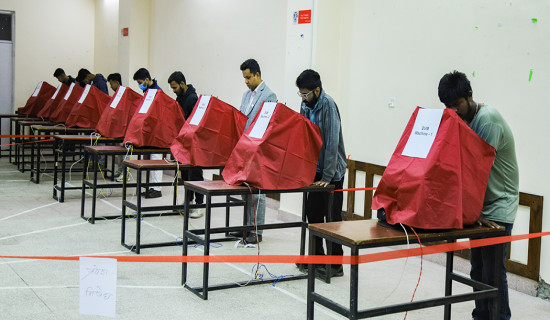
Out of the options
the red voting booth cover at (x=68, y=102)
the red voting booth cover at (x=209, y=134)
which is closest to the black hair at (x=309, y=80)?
the red voting booth cover at (x=209, y=134)

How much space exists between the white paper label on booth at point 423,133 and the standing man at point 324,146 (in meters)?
1.33

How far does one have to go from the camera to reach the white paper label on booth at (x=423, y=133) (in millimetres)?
2732

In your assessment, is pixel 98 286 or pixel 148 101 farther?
pixel 148 101

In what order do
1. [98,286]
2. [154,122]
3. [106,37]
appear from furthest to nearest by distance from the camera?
1. [106,37]
2. [154,122]
3. [98,286]

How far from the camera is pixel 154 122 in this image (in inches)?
220

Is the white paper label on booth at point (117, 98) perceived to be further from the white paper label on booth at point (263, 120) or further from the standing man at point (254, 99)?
the white paper label on booth at point (263, 120)

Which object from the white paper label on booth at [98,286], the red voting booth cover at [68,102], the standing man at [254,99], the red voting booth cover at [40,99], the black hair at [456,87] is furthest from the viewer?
the red voting booth cover at [40,99]

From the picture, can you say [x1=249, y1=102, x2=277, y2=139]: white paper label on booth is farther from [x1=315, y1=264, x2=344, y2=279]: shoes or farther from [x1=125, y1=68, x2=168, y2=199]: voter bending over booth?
[x1=125, y1=68, x2=168, y2=199]: voter bending over booth

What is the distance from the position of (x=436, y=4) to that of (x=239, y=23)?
3227 millimetres

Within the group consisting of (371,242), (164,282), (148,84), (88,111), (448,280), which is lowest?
(164,282)

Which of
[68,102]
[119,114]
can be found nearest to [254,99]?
[119,114]

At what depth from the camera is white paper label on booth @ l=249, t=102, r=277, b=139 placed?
12.9 ft

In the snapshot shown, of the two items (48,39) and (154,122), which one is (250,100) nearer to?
(154,122)

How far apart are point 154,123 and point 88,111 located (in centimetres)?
257
